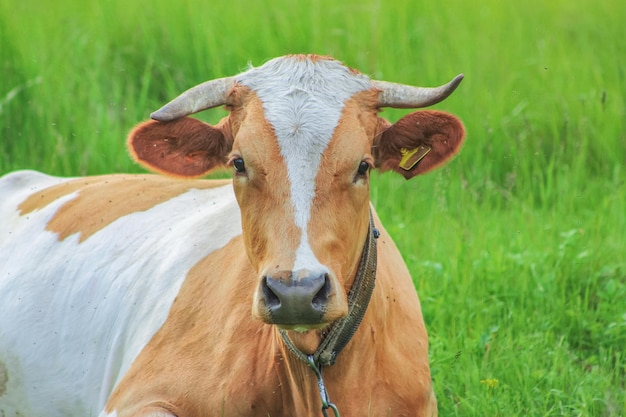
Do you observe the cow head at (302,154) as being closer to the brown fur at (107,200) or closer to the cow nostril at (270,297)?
the cow nostril at (270,297)

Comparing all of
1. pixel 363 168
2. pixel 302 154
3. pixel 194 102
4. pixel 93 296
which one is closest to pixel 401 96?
pixel 363 168

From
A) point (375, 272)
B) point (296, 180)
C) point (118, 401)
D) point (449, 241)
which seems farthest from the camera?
point (449, 241)

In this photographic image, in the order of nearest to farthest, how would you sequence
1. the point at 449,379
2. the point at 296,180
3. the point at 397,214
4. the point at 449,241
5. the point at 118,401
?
the point at 296,180 < the point at 118,401 < the point at 449,379 < the point at 449,241 < the point at 397,214

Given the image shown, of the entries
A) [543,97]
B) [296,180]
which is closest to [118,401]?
[296,180]

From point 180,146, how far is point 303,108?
1.97 ft

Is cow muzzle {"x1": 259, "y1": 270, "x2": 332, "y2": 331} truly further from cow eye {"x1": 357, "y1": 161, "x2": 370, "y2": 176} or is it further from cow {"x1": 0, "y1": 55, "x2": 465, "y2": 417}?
cow eye {"x1": 357, "y1": 161, "x2": 370, "y2": 176}

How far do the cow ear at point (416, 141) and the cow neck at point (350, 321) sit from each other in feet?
0.92

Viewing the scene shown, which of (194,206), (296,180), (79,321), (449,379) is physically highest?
(296,180)

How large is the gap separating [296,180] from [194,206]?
1.83 meters

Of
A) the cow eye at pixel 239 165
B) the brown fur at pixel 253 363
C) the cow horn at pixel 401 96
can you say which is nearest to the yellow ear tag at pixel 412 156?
the cow horn at pixel 401 96

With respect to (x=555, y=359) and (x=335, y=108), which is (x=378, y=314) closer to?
(x=335, y=108)

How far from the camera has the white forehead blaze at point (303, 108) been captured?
137 inches

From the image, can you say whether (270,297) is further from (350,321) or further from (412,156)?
(412,156)

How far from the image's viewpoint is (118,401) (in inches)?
172
